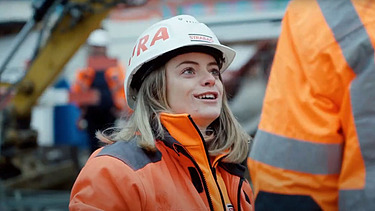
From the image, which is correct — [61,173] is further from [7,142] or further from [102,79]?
[102,79]

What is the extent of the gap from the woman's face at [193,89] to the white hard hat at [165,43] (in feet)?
0.13

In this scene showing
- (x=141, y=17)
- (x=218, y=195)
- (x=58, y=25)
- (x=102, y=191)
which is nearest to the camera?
(x=102, y=191)

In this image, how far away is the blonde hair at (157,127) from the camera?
1.60 metres

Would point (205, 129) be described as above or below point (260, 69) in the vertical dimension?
above

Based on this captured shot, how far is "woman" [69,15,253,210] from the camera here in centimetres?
140

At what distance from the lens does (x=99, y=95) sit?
5.99 meters

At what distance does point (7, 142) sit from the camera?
5688 mm

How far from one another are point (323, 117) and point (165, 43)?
2.28 feet

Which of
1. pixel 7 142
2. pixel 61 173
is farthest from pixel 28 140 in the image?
pixel 61 173

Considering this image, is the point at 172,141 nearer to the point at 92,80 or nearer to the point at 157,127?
the point at 157,127

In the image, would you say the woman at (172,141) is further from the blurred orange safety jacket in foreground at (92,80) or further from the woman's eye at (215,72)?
the blurred orange safety jacket in foreground at (92,80)

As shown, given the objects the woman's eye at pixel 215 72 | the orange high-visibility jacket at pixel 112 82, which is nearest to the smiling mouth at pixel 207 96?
the woman's eye at pixel 215 72

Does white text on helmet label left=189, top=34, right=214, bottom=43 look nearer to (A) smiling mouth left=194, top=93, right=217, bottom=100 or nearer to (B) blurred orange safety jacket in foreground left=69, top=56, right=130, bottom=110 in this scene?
(A) smiling mouth left=194, top=93, right=217, bottom=100

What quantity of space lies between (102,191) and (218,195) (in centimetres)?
43
